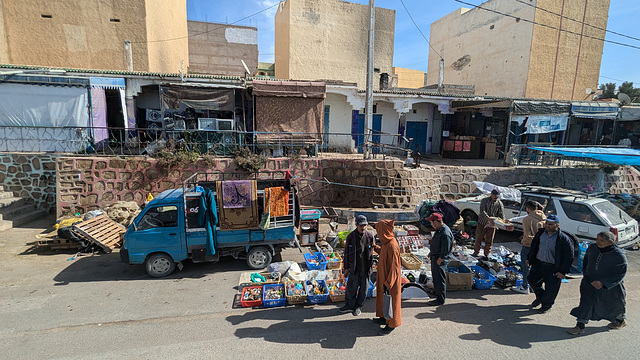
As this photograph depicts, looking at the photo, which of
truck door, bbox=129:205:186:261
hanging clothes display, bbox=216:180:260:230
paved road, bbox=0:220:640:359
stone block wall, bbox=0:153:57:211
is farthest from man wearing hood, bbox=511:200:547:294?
stone block wall, bbox=0:153:57:211

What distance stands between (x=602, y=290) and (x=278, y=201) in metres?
5.69

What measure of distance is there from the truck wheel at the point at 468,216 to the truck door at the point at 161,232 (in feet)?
27.7

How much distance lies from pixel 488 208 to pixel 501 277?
176 centimetres

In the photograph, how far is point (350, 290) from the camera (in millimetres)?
4965

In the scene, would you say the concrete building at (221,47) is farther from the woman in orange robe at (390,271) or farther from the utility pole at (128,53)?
the woman in orange robe at (390,271)

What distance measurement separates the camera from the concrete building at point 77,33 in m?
14.7

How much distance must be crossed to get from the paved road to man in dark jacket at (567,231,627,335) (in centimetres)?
25

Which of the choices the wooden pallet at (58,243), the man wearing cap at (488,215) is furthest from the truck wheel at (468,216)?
the wooden pallet at (58,243)

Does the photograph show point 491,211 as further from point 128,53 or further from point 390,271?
point 128,53

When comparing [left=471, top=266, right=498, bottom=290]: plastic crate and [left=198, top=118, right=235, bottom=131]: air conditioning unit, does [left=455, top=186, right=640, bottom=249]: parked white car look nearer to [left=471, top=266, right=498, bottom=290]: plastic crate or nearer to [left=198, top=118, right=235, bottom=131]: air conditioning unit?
[left=471, top=266, right=498, bottom=290]: plastic crate

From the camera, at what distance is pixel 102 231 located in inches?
318

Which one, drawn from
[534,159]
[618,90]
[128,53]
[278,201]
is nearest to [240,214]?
[278,201]

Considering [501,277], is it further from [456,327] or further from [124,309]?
[124,309]

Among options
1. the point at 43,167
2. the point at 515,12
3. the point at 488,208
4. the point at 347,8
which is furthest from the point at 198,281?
the point at 515,12
